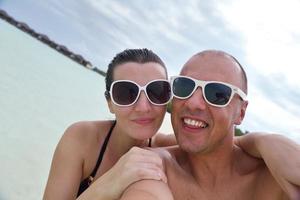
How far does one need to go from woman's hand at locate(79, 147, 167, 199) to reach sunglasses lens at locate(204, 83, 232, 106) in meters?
0.57

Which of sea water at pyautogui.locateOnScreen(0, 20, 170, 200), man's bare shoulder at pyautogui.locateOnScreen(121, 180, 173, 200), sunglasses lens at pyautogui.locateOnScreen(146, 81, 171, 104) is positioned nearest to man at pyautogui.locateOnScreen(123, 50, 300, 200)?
sunglasses lens at pyautogui.locateOnScreen(146, 81, 171, 104)

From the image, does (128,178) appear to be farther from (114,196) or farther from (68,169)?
(68,169)

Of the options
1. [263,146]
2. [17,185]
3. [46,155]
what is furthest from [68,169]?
[46,155]

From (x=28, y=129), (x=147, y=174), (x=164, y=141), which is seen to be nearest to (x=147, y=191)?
(x=147, y=174)

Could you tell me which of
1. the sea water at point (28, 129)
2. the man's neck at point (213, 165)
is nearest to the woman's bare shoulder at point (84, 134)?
the man's neck at point (213, 165)

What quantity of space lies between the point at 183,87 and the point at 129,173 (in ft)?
2.55

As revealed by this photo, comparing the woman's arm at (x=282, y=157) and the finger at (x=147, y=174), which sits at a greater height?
the woman's arm at (x=282, y=157)

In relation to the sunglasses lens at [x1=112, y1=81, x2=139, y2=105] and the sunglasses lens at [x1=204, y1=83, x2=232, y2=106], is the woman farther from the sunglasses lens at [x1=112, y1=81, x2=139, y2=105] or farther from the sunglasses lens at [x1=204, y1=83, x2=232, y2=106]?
the sunglasses lens at [x1=204, y1=83, x2=232, y2=106]

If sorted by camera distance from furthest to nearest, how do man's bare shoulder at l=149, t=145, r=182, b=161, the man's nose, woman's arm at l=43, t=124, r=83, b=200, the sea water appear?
1. the sea water
2. woman's arm at l=43, t=124, r=83, b=200
3. man's bare shoulder at l=149, t=145, r=182, b=161
4. the man's nose

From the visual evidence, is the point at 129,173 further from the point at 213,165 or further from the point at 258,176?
the point at 258,176

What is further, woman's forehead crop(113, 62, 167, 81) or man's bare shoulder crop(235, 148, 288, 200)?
woman's forehead crop(113, 62, 167, 81)

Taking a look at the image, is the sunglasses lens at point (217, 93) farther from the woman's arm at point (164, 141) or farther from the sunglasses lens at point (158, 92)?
the woman's arm at point (164, 141)

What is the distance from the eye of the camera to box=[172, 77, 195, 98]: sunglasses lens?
8.14ft

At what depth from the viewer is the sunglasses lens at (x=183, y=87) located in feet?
8.14
